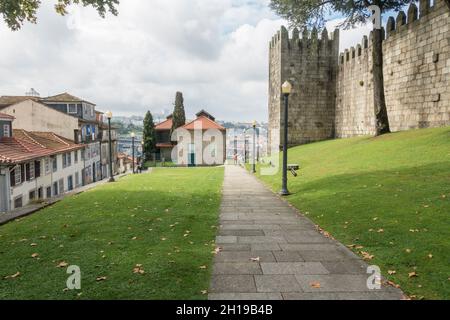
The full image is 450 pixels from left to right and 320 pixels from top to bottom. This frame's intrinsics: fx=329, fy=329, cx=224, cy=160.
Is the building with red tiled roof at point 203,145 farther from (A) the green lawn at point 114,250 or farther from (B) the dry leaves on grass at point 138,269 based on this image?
(B) the dry leaves on grass at point 138,269

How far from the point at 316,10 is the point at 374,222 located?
2262 centimetres

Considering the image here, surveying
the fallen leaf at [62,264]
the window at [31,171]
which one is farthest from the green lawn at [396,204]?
the window at [31,171]

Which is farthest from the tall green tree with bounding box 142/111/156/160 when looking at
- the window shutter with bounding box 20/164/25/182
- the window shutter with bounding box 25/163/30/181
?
the window shutter with bounding box 20/164/25/182

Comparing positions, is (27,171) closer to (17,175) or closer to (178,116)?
(17,175)

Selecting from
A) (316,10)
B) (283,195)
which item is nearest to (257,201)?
(283,195)

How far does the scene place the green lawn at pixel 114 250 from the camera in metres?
4.73

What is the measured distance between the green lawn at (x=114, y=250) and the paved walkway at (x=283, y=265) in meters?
0.38

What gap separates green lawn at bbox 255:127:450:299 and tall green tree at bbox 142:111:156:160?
4251 centimetres

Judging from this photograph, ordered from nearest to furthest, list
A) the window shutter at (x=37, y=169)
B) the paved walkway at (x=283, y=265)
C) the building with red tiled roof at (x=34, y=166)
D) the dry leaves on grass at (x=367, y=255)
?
the paved walkway at (x=283, y=265) < the dry leaves on grass at (x=367, y=255) < the building with red tiled roof at (x=34, y=166) < the window shutter at (x=37, y=169)

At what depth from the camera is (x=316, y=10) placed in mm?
25828

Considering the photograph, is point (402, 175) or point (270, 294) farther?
point (402, 175)

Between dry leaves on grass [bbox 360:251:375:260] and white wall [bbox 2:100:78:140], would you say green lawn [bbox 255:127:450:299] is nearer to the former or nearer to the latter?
dry leaves on grass [bbox 360:251:375:260]

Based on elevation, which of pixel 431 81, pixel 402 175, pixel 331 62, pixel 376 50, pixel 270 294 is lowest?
pixel 270 294
